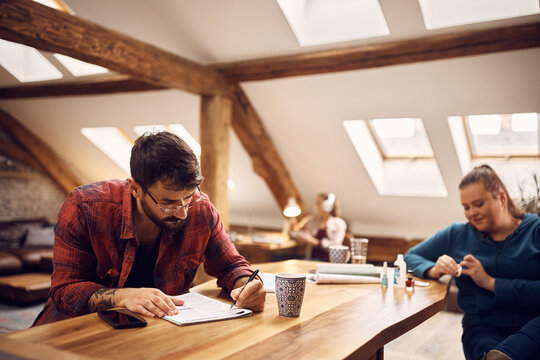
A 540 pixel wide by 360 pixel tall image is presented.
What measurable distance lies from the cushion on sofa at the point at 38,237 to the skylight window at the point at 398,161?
4243 mm

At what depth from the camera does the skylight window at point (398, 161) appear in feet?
17.8

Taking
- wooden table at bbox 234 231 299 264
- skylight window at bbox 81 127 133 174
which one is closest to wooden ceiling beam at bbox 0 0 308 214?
wooden table at bbox 234 231 299 264

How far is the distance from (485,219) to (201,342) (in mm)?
1470

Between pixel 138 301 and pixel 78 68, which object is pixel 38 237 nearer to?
pixel 78 68

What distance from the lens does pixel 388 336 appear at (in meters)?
1.48

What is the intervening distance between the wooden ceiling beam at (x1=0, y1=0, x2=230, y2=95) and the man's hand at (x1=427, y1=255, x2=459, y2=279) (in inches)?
108

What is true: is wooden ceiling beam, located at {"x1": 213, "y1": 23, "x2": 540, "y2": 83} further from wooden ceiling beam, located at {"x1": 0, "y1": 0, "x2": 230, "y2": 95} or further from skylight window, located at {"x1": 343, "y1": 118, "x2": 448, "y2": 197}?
skylight window, located at {"x1": 343, "y1": 118, "x2": 448, "y2": 197}

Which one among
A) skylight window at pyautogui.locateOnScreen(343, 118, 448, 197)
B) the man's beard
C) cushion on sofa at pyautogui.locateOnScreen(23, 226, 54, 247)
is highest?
skylight window at pyautogui.locateOnScreen(343, 118, 448, 197)

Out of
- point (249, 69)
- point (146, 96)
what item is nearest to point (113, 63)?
point (249, 69)

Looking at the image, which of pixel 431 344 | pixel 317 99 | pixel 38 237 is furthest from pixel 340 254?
pixel 38 237

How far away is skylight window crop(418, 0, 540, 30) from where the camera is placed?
359 centimetres

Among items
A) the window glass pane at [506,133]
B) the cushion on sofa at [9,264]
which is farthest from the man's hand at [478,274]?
the cushion on sofa at [9,264]

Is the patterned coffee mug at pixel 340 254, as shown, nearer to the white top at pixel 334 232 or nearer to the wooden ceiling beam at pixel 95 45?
the wooden ceiling beam at pixel 95 45

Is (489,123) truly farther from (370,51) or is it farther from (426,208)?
(370,51)
